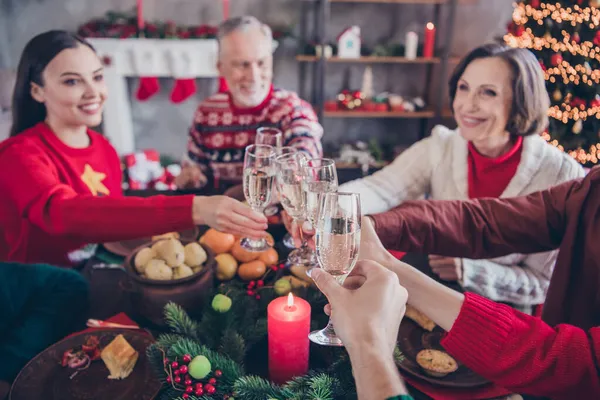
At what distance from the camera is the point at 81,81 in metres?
1.46

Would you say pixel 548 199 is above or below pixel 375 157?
above

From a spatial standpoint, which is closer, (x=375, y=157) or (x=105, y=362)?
(x=105, y=362)

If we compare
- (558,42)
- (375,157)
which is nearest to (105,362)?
(558,42)

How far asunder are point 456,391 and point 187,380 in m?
0.46

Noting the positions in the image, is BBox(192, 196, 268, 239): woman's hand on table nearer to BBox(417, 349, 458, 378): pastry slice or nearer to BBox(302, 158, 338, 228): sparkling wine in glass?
BBox(302, 158, 338, 228): sparkling wine in glass

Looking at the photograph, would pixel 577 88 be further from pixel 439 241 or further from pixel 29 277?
pixel 29 277

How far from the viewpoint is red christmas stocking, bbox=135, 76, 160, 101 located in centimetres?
Result: 390

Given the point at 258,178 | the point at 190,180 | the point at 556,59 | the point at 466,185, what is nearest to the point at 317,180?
the point at 258,178

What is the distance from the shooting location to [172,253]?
3.21 ft

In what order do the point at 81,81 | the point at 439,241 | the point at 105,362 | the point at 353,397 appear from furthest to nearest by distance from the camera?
the point at 81,81
the point at 439,241
the point at 105,362
the point at 353,397

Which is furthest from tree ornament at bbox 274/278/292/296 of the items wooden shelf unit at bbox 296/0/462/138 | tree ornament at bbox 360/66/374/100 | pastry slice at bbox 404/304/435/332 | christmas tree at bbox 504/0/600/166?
tree ornament at bbox 360/66/374/100

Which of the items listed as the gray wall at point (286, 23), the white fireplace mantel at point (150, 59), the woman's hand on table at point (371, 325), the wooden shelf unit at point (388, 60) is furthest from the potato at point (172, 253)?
the gray wall at point (286, 23)

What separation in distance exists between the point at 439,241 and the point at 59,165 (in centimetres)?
112

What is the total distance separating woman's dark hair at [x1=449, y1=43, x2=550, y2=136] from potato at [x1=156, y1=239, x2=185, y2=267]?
3.61 ft
